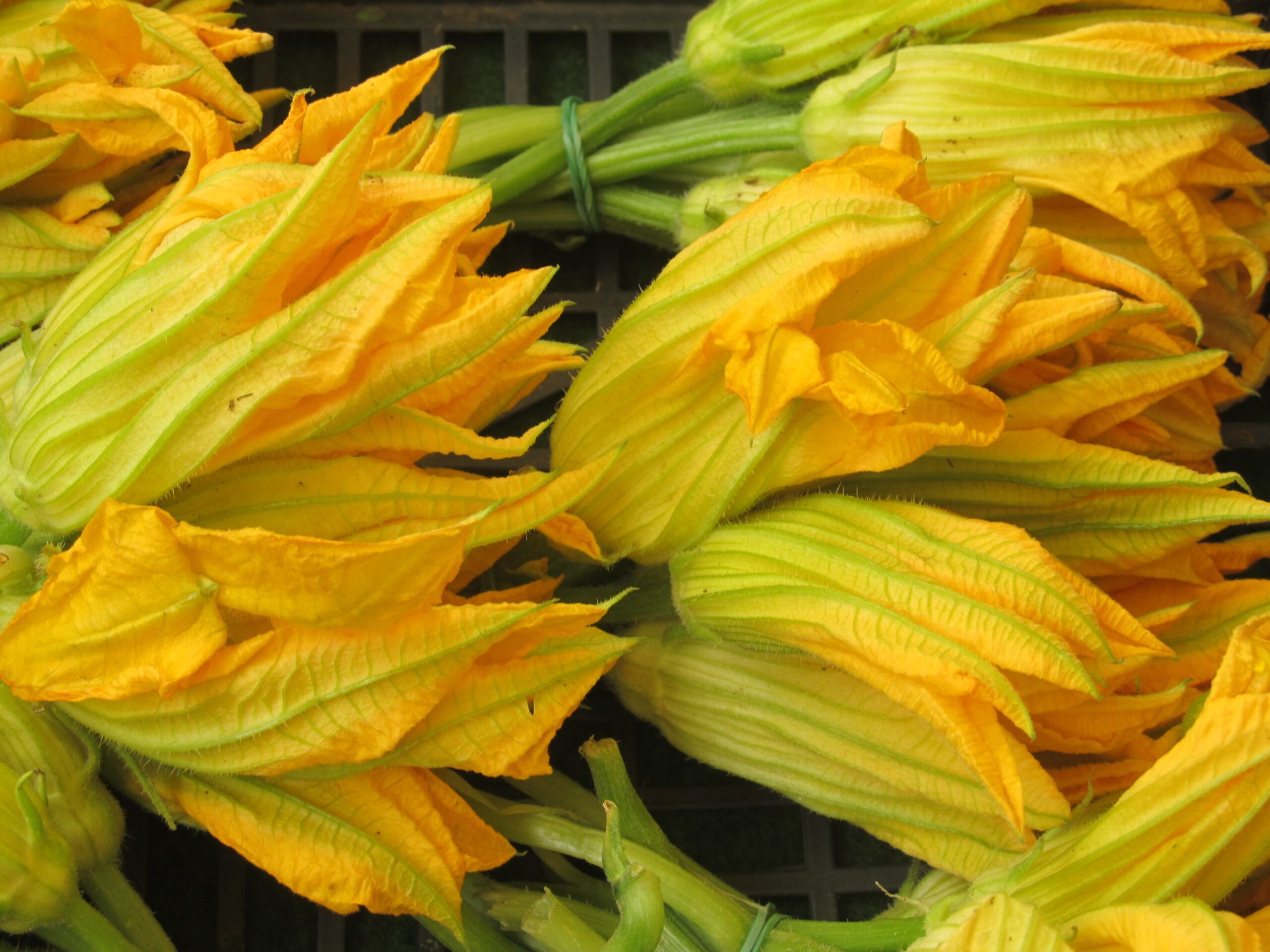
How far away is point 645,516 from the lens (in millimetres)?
950

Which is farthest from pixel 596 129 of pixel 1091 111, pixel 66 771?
pixel 66 771

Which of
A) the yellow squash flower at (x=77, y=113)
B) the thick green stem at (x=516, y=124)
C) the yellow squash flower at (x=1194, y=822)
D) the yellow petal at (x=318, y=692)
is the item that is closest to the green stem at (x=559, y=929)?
the yellow petal at (x=318, y=692)

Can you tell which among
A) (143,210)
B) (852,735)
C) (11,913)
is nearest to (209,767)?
(11,913)

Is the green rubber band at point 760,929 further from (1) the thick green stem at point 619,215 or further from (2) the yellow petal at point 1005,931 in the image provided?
(1) the thick green stem at point 619,215

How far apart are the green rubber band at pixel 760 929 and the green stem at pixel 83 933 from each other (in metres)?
0.47

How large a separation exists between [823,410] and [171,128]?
2.19 ft

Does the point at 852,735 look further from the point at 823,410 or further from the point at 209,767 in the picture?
the point at 209,767

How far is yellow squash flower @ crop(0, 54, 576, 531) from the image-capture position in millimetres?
764

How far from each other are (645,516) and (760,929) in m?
0.35

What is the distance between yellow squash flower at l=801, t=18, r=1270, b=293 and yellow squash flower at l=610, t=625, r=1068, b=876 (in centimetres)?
49

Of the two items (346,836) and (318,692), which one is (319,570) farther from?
(346,836)

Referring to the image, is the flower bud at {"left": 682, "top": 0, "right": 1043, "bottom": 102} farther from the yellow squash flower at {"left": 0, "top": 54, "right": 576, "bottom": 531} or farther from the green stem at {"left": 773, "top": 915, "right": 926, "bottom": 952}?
the green stem at {"left": 773, "top": 915, "right": 926, "bottom": 952}

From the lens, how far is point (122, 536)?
72 centimetres

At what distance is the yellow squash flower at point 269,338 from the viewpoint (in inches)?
30.1
